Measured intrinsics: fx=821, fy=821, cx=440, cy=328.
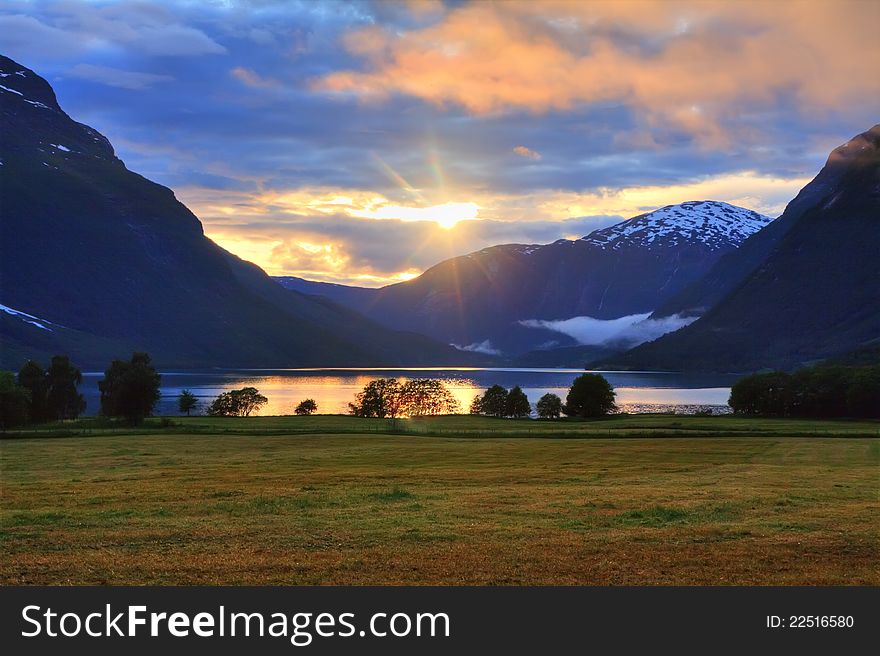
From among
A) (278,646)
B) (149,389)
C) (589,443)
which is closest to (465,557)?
(278,646)

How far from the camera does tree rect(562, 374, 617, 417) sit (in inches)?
6516

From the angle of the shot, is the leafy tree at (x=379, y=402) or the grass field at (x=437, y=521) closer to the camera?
the grass field at (x=437, y=521)

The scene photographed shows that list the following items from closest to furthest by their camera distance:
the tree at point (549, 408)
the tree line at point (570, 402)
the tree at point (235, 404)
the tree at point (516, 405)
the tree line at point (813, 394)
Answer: the tree line at point (813, 394) < the tree line at point (570, 402) < the tree at point (549, 408) < the tree at point (235, 404) < the tree at point (516, 405)

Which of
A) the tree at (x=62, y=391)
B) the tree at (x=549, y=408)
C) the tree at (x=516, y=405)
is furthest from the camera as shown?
the tree at (x=516, y=405)

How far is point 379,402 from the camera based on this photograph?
7101 inches

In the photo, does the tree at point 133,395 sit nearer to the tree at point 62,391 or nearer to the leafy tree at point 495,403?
the tree at point 62,391

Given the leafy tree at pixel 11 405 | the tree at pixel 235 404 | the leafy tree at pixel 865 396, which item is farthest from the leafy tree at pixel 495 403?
the leafy tree at pixel 11 405

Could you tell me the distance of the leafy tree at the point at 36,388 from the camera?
141 meters

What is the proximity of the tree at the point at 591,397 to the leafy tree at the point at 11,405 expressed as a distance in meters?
101

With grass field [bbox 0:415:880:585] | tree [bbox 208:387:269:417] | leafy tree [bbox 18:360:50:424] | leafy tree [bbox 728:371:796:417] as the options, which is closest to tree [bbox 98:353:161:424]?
leafy tree [bbox 18:360:50:424]

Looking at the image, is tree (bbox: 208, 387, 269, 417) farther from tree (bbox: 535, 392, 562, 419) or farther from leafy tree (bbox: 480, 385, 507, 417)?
tree (bbox: 535, 392, 562, 419)

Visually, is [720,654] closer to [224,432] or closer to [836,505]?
[836,505]

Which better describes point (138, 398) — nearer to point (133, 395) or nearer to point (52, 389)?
point (133, 395)

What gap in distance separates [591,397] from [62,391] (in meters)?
102
